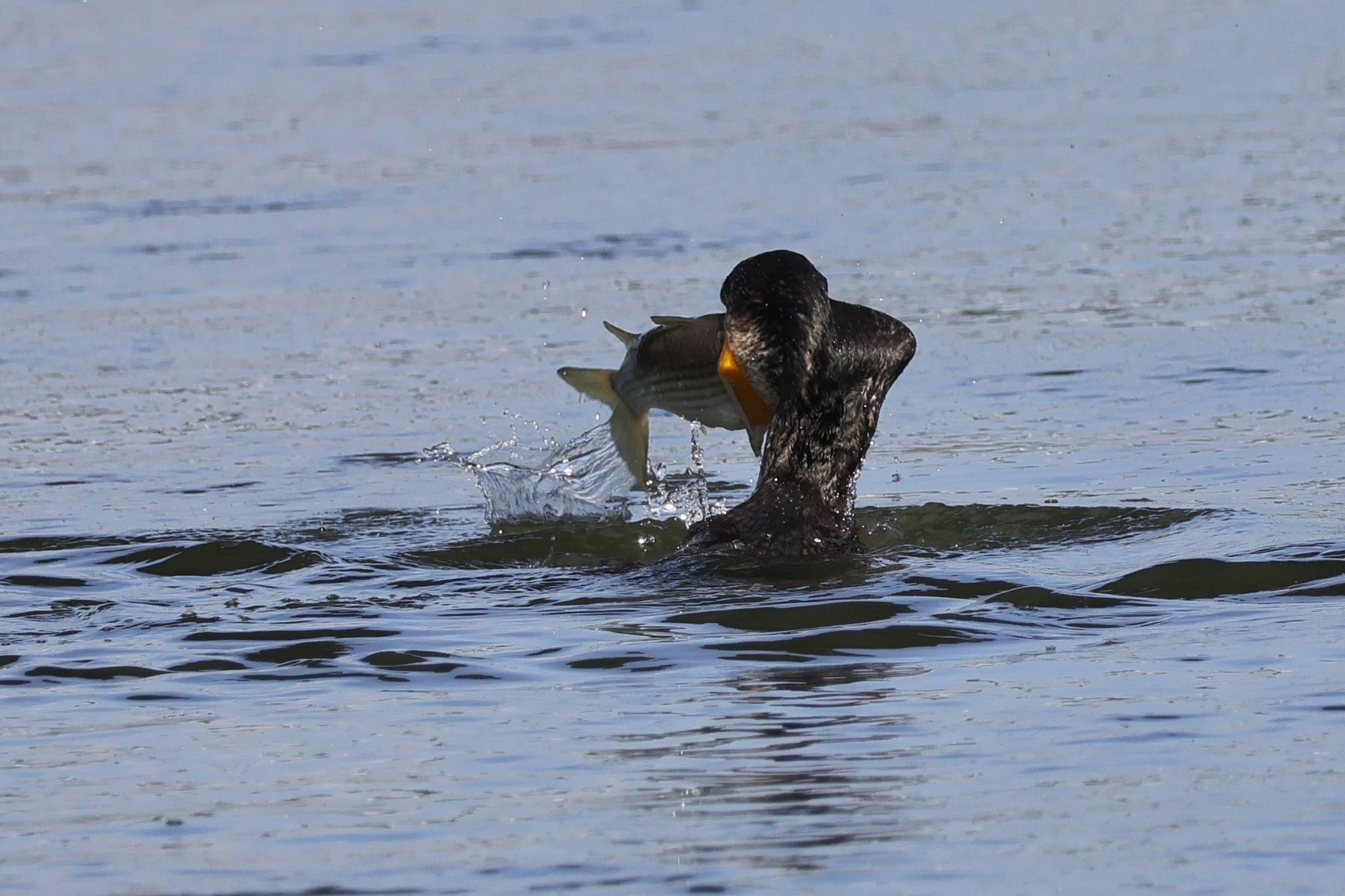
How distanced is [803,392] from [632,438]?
0.82 m

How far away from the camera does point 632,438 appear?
9055mm

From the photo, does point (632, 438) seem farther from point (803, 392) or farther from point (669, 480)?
point (669, 480)

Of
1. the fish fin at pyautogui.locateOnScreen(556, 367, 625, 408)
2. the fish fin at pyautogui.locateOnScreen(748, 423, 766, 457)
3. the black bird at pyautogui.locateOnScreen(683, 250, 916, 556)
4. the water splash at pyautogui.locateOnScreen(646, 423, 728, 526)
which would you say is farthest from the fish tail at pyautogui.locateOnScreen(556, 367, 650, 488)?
the water splash at pyautogui.locateOnScreen(646, 423, 728, 526)

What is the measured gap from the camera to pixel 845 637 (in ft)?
23.7

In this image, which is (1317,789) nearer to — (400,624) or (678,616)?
(678,616)

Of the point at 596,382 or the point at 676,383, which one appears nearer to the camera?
the point at 676,383

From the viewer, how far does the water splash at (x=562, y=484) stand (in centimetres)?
1006

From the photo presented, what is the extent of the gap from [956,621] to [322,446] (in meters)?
4.94

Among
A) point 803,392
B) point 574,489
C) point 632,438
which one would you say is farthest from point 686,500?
point 803,392

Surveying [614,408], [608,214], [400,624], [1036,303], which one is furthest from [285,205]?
[400,624]

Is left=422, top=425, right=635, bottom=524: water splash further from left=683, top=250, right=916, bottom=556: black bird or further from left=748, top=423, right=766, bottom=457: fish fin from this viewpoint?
left=683, top=250, right=916, bottom=556: black bird

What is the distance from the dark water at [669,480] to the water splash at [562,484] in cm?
18

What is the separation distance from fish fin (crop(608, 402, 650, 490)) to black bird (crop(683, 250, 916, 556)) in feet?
1.69

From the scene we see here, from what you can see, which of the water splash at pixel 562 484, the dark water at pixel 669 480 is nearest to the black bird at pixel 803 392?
the dark water at pixel 669 480
